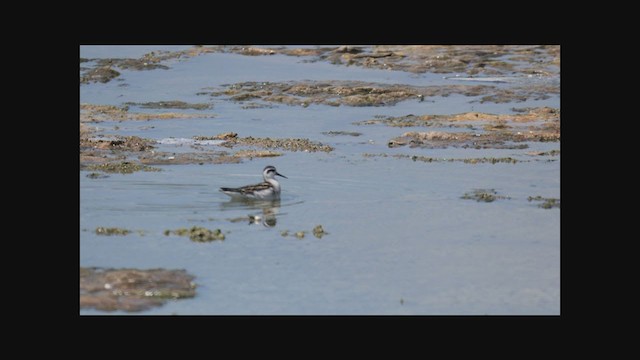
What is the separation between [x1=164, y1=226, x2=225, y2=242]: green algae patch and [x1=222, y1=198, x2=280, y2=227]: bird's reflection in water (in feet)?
4.03

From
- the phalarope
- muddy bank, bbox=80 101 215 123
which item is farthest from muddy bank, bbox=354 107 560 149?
the phalarope

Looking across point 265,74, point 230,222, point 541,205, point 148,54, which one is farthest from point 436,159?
point 148,54

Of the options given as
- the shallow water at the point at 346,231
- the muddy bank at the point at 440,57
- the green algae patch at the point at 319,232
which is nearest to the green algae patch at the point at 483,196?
the shallow water at the point at 346,231

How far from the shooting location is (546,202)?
1722cm

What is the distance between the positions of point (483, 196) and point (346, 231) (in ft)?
10.8

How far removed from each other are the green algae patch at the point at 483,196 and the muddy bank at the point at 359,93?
11.0m

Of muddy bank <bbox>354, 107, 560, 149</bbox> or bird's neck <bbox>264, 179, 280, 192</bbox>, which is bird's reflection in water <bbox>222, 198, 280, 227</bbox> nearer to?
bird's neck <bbox>264, 179, 280, 192</bbox>

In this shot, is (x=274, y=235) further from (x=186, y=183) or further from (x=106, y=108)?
(x=106, y=108)

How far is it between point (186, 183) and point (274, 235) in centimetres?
433

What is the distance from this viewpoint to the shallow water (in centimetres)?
1202

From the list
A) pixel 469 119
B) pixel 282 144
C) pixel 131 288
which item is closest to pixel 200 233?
pixel 131 288

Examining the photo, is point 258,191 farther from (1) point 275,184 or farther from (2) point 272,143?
(2) point 272,143

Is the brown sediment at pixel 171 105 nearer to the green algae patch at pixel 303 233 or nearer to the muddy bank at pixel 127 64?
the muddy bank at pixel 127 64

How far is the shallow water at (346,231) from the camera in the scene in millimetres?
12023
